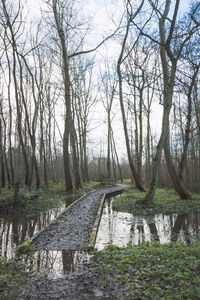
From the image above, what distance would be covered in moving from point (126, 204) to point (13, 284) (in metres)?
8.50

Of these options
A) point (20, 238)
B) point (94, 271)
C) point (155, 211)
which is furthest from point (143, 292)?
point (155, 211)

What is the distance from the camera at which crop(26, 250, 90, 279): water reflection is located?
14.2 feet

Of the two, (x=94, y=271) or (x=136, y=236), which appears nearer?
(x=94, y=271)

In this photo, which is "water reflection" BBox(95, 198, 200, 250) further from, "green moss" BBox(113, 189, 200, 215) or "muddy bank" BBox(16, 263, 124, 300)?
"muddy bank" BBox(16, 263, 124, 300)

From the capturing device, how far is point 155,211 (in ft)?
34.3

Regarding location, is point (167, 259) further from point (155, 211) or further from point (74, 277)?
point (155, 211)

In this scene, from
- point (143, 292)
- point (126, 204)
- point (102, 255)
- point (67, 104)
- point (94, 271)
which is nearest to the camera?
point (143, 292)

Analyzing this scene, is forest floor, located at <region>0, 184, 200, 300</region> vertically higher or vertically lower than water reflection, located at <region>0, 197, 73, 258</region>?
higher

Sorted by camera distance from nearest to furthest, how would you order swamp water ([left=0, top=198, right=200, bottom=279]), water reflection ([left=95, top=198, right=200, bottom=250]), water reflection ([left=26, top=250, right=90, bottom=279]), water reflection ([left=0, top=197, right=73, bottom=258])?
water reflection ([left=26, top=250, right=90, bottom=279]) → swamp water ([left=0, top=198, right=200, bottom=279]) → water reflection ([left=0, top=197, right=73, bottom=258]) → water reflection ([left=95, top=198, right=200, bottom=250])

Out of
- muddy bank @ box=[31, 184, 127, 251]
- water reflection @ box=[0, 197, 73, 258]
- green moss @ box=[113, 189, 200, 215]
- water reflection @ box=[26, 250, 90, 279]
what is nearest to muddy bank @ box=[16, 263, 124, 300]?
water reflection @ box=[26, 250, 90, 279]

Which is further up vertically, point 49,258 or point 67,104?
point 67,104

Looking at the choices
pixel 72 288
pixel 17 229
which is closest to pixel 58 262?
pixel 72 288

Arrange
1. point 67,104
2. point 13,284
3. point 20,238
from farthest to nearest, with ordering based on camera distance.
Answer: point 67,104
point 20,238
point 13,284

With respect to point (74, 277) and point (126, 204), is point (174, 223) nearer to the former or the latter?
point (126, 204)
